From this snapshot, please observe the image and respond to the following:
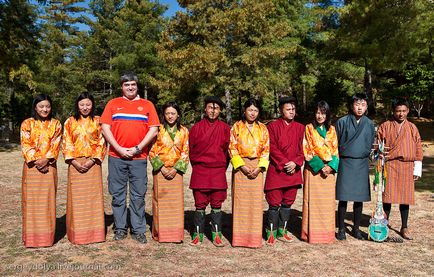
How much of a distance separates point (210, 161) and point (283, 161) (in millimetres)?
895

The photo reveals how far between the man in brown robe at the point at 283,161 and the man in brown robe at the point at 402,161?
127 centimetres

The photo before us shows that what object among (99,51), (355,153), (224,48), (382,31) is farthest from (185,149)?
(99,51)

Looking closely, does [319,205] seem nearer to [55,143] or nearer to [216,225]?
[216,225]

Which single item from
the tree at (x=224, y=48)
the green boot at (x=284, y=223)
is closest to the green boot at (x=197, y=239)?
the green boot at (x=284, y=223)

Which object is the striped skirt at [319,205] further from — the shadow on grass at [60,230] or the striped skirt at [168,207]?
the shadow on grass at [60,230]

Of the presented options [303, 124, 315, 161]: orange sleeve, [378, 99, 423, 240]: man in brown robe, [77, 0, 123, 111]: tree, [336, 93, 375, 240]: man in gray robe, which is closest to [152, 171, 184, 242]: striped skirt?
[303, 124, 315, 161]: orange sleeve

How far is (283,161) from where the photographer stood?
4891mm

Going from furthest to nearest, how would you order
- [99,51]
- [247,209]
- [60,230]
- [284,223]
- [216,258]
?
[99,51] < [60,230] < [284,223] < [247,209] < [216,258]

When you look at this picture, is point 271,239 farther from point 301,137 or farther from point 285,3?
point 285,3

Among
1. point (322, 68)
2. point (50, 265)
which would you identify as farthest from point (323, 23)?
point (50, 265)

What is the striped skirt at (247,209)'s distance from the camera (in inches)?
191

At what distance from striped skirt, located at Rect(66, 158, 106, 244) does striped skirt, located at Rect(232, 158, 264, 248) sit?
5.51 feet

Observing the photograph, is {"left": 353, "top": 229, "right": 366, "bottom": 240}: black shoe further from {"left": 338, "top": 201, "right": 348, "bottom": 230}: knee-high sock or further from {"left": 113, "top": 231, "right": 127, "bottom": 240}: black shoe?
{"left": 113, "top": 231, "right": 127, "bottom": 240}: black shoe

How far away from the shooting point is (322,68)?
24656 millimetres
